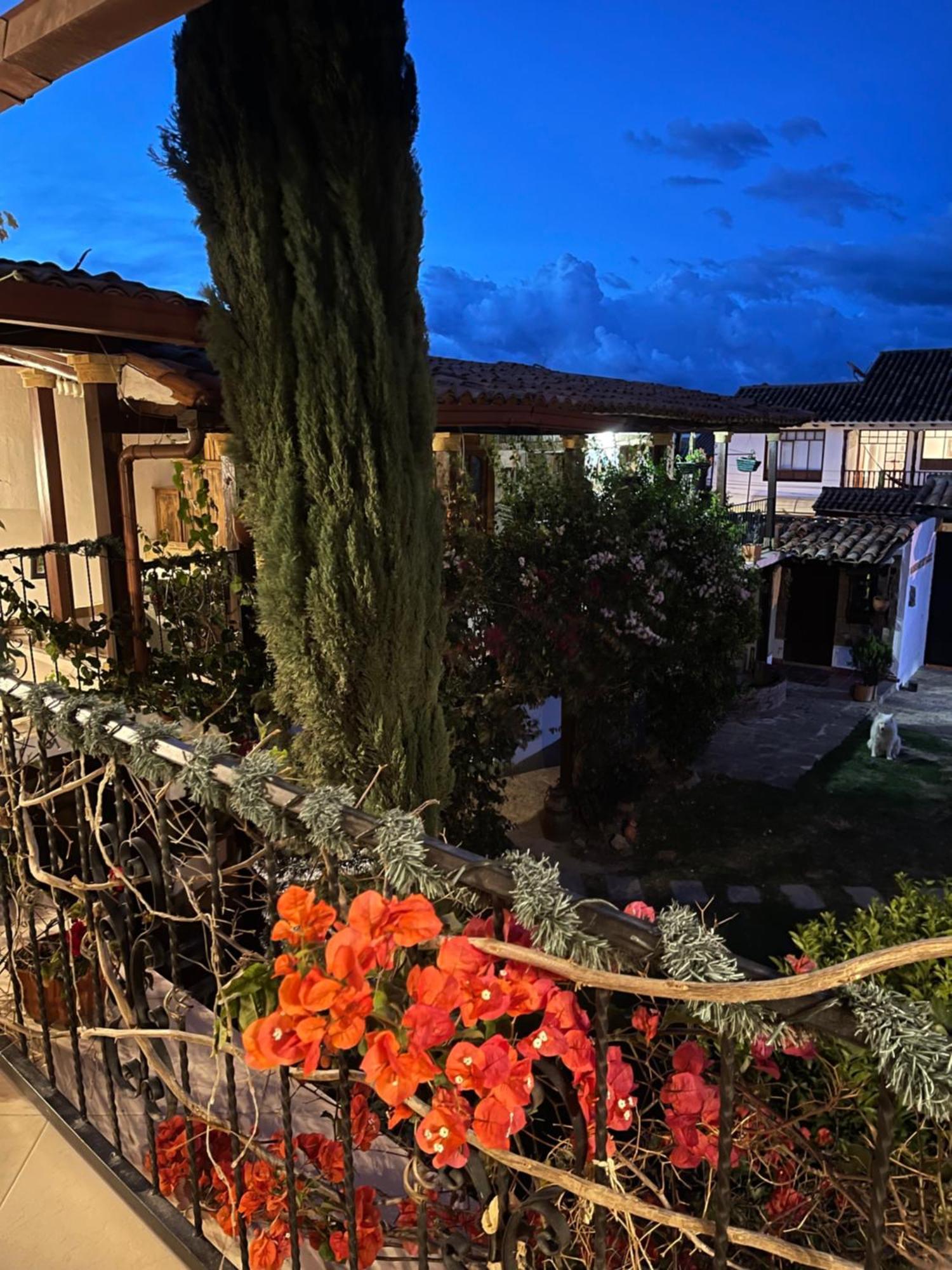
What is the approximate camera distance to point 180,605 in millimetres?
6180

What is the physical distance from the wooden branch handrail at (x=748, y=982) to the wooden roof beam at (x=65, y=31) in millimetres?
1692

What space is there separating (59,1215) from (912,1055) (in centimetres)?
206

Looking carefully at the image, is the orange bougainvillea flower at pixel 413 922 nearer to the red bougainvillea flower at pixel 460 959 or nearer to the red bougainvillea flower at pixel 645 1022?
the red bougainvillea flower at pixel 460 959

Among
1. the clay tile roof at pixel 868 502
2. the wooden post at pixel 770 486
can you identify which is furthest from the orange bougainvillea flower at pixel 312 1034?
the clay tile roof at pixel 868 502

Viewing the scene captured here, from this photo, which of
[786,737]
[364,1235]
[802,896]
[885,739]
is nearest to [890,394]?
[786,737]

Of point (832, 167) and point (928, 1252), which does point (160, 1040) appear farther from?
point (832, 167)

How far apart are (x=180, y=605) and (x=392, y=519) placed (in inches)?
87.3

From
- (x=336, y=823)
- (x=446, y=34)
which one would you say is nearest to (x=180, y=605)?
(x=336, y=823)

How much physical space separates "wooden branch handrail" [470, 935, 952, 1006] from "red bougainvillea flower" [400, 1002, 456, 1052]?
0.13 meters

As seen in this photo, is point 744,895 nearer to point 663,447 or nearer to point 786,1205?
point 663,447

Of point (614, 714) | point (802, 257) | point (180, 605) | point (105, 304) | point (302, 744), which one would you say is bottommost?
point (614, 714)

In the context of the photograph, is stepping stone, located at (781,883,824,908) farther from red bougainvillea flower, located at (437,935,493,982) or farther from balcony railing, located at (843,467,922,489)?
balcony railing, located at (843,467,922,489)

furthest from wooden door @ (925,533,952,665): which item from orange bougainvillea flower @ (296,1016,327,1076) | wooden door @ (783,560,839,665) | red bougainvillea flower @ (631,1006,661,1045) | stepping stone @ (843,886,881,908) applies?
orange bougainvillea flower @ (296,1016,327,1076)

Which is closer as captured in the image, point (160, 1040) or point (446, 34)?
point (160, 1040)
